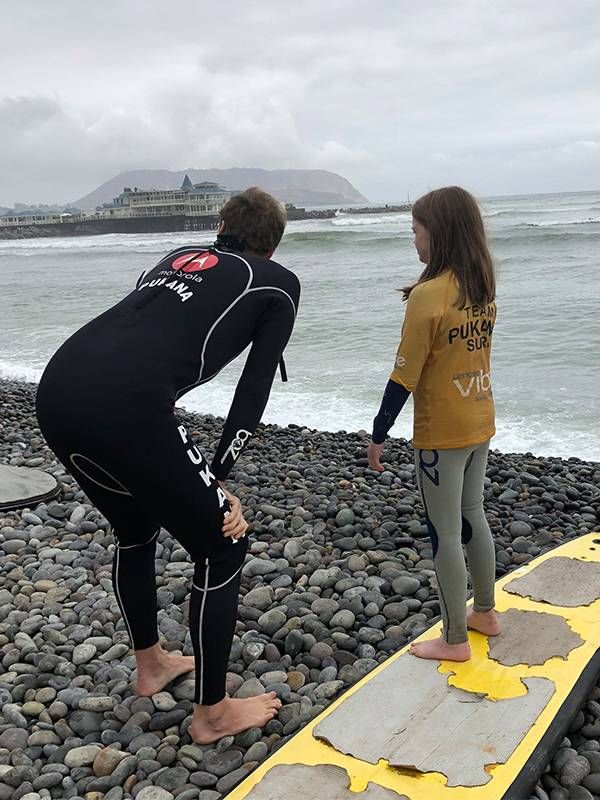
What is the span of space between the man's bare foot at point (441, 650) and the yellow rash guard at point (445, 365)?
883 mm

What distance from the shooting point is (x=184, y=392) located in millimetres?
2316

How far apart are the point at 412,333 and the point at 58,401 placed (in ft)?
3.91

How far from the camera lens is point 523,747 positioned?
2.41 meters

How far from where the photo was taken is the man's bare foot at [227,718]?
2.60 meters

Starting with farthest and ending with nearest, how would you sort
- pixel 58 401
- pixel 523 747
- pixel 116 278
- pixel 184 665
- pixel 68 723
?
1. pixel 116 278
2. pixel 184 665
3. pixel 68 723
4. pixel 523 747
5. pixel 58 401

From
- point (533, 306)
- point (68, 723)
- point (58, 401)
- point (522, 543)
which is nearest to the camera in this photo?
point (58, 401)

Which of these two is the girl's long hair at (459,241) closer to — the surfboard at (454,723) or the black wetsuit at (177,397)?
the black wetsuit at (177,397)

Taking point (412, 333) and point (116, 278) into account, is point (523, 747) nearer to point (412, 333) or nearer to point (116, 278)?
point (412, 333)

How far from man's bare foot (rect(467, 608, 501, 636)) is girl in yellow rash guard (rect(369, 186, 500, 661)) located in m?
0.35

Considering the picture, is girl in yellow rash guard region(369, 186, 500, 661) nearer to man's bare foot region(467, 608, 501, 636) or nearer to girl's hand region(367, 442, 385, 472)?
girl's hand region(367, 442, 385, 472)

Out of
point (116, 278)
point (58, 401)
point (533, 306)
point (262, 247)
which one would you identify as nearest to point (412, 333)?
point (262, 247)

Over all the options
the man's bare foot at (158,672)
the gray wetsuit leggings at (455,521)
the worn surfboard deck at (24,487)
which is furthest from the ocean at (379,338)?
the worn surfboard deck at (24,487)

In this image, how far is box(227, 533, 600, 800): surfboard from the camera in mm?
2285

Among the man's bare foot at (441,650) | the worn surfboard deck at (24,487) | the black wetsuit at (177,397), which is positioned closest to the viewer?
the black wetsuit at (177,397)
